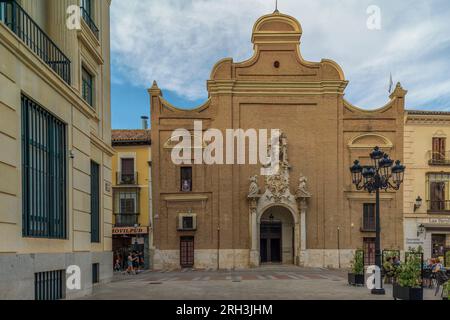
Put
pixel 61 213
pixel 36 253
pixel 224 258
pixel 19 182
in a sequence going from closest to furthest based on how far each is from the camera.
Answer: pixel 19 182
pixel 36 253
pixel 61 213
pixel 224 258

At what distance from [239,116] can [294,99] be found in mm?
4395

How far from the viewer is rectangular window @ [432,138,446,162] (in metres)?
36.2

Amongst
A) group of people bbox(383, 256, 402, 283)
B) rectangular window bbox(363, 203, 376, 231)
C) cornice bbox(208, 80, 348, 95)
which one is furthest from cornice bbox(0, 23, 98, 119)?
rectangular window bbox(363, 203, 376, 231)

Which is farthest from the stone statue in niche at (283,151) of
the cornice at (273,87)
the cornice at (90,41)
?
the cornice at (90,41)

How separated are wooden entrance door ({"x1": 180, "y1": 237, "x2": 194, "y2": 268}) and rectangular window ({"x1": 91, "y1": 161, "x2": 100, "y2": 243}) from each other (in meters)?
16.6

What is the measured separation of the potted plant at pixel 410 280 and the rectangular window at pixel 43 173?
10.4 m

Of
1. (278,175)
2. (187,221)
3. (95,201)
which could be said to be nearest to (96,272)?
(95,201)

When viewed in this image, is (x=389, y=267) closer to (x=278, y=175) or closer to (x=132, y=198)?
(x=278, y=175)

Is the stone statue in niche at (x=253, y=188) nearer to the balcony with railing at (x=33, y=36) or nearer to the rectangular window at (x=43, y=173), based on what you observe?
the balcony with railing at (x=33, y=36)

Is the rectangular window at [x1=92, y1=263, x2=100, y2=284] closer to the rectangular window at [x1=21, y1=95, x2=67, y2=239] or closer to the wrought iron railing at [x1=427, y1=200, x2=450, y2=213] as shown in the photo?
the rectangular window at [x1=21, y1=95, x2=67, y2=239]

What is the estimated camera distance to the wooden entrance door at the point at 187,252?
118 feet

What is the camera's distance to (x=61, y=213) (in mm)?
14195
